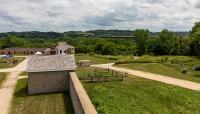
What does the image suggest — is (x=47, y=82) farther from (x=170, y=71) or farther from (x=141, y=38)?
(x=141, y=38)

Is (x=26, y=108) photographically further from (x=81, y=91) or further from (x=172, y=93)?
(x=172, y=93)

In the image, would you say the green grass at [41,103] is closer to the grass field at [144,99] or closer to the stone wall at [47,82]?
the stone wall at [47,82]

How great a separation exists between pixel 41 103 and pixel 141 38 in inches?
3494

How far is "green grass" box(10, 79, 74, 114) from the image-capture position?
23609 mm

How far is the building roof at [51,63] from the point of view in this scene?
1236 inches

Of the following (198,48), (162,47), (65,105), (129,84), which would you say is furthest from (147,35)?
(65,105)

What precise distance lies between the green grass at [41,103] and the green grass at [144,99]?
82.2 inches

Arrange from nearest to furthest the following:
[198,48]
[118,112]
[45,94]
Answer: [118,112] → [45,94] → [198,48]

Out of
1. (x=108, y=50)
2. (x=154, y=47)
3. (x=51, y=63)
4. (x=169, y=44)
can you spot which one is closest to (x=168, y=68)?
(x=51, y=63)

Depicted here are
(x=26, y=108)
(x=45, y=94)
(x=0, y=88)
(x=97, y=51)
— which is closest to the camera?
(x=26, y=108)

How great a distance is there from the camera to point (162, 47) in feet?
322

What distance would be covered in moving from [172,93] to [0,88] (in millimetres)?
18022

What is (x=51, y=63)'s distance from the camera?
3228cm

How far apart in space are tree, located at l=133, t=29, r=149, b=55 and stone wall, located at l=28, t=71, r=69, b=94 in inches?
3083
